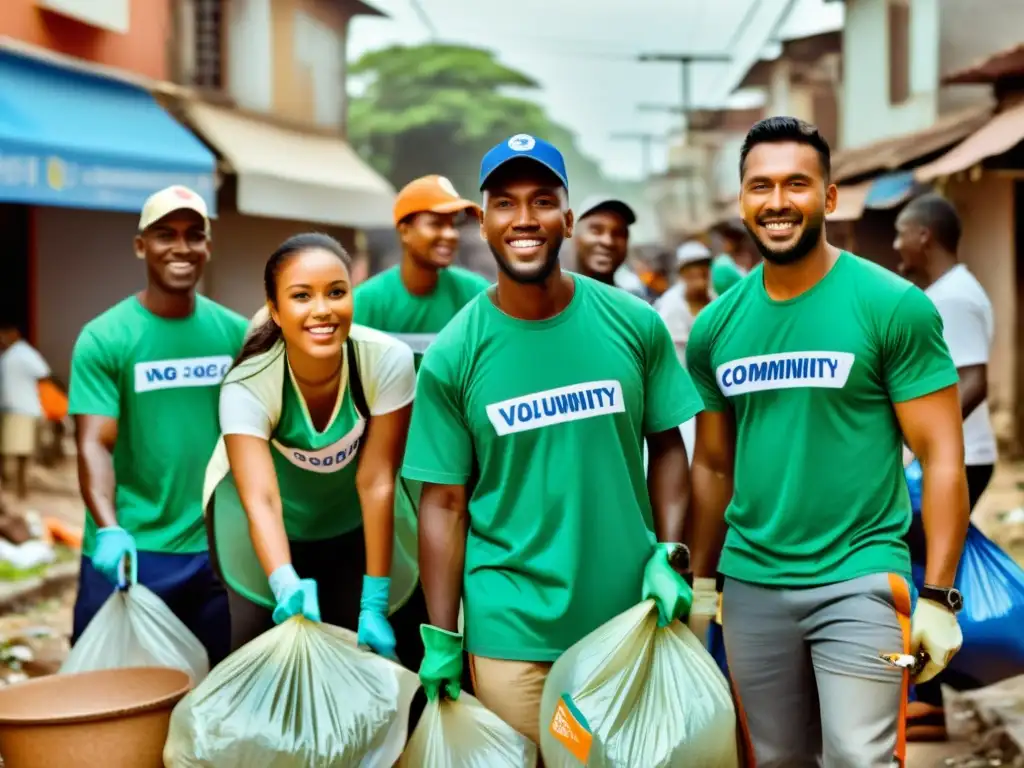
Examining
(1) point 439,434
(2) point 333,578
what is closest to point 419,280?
(2) point 333,578

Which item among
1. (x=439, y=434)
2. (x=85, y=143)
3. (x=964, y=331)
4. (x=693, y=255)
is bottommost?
(x=439, y=434)

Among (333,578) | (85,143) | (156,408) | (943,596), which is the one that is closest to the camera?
(943,596)

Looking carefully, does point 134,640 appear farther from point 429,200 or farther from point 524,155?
point 429,200

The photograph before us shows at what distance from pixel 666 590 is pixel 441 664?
545mm

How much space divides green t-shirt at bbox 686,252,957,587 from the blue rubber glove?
39.2 inches

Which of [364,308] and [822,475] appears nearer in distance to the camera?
[822,475]

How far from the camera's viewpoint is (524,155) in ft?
10.7

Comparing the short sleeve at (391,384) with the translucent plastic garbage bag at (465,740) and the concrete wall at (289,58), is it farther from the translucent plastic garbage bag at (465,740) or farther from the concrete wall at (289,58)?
the concrete wall at (289,58)

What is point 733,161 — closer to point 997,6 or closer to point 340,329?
point 997,6

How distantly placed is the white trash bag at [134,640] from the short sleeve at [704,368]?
5.87ft

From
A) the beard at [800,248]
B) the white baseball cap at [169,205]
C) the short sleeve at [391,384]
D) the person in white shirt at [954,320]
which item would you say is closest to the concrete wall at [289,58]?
the white baseball cap at [169,205]

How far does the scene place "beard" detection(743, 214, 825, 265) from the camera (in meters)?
3.31

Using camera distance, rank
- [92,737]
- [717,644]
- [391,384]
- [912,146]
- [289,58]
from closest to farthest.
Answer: [92,737] → [391,384] → [717,644] → [912,146] → [289,58]

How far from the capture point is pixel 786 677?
3395 millimetres
